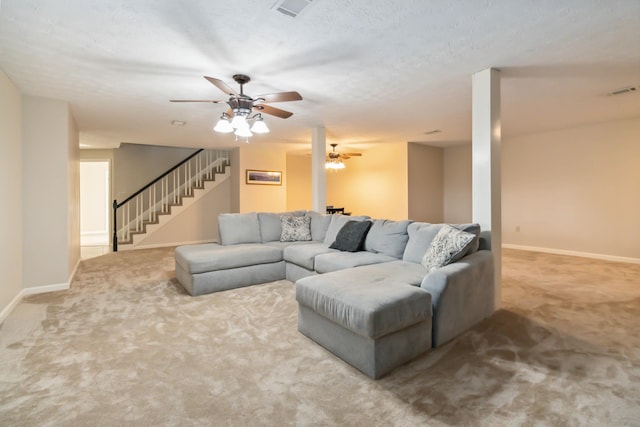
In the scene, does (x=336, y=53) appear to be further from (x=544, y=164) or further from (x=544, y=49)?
(x=544, y=164)

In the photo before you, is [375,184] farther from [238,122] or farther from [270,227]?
[238,122]

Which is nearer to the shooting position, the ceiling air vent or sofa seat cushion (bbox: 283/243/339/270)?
the ceiling air vent

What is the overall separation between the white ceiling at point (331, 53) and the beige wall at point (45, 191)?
29 cm

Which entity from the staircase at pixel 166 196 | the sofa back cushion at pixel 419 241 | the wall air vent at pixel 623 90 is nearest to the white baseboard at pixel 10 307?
the staircase at pixel 166 196

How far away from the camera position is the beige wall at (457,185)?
7.84 meters

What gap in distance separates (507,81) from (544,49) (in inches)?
31.6

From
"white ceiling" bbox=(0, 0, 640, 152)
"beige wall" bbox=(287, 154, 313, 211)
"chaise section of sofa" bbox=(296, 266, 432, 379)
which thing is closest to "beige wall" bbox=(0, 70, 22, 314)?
"white ceiling" bbox=(0, 0, 640, 152)

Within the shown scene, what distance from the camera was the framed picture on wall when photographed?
7805 mm

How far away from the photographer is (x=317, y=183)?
221 inches

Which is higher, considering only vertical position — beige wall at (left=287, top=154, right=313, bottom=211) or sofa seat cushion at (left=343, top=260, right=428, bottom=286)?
beige wall at (left=287, top=154, right=313, bottom=211)

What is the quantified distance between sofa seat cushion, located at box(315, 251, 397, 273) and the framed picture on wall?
459 cm

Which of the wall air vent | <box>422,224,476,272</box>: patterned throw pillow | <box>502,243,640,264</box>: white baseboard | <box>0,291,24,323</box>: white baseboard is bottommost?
<box>0,291,24,323</box>: white baseboard

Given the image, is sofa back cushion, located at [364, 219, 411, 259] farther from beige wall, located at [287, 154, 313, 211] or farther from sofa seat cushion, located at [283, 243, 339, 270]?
beige wall, located at [287, 154, 313, 211]

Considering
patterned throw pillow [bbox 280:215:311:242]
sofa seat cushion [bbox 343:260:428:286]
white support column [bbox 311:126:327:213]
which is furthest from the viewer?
white support column [bbox 311:126:327:213]
